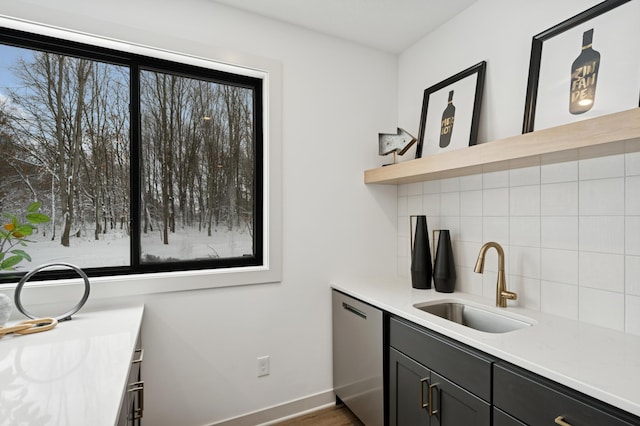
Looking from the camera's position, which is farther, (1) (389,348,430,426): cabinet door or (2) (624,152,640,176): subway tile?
(1) (389,348,430,426): cabinet door

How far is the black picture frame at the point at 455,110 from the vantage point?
1.86 metres

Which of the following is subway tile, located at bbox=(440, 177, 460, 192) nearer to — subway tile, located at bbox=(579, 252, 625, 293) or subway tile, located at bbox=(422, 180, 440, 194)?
subway tile, located at bbox=(422, 180, 440, 194)

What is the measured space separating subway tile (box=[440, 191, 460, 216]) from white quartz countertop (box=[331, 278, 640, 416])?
0.57 meters

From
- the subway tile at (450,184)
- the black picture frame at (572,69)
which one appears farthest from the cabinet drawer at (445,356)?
the black picture frame at (572,69)

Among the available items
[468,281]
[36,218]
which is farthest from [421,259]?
[36,218]

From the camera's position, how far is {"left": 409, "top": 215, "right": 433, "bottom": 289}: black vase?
78.7 inches

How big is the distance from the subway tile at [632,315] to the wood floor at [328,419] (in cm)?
146

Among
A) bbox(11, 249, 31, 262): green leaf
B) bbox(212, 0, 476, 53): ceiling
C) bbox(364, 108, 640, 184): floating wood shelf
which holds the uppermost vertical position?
bbox(212, 0, 476, 53): ceiling

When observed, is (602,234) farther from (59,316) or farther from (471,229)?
→ (59,316)

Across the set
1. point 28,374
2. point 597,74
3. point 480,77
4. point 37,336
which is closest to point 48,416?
point 28,374

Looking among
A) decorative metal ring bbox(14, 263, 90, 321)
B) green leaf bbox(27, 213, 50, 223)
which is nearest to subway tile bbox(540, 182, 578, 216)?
decorative metal ring bbox(14, 263, 90, 321)

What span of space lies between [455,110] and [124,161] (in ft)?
6.30

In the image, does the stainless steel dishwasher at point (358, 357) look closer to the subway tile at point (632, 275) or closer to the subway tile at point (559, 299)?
the subway tile at point (559, 299)

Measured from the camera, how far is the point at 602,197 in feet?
4.50
